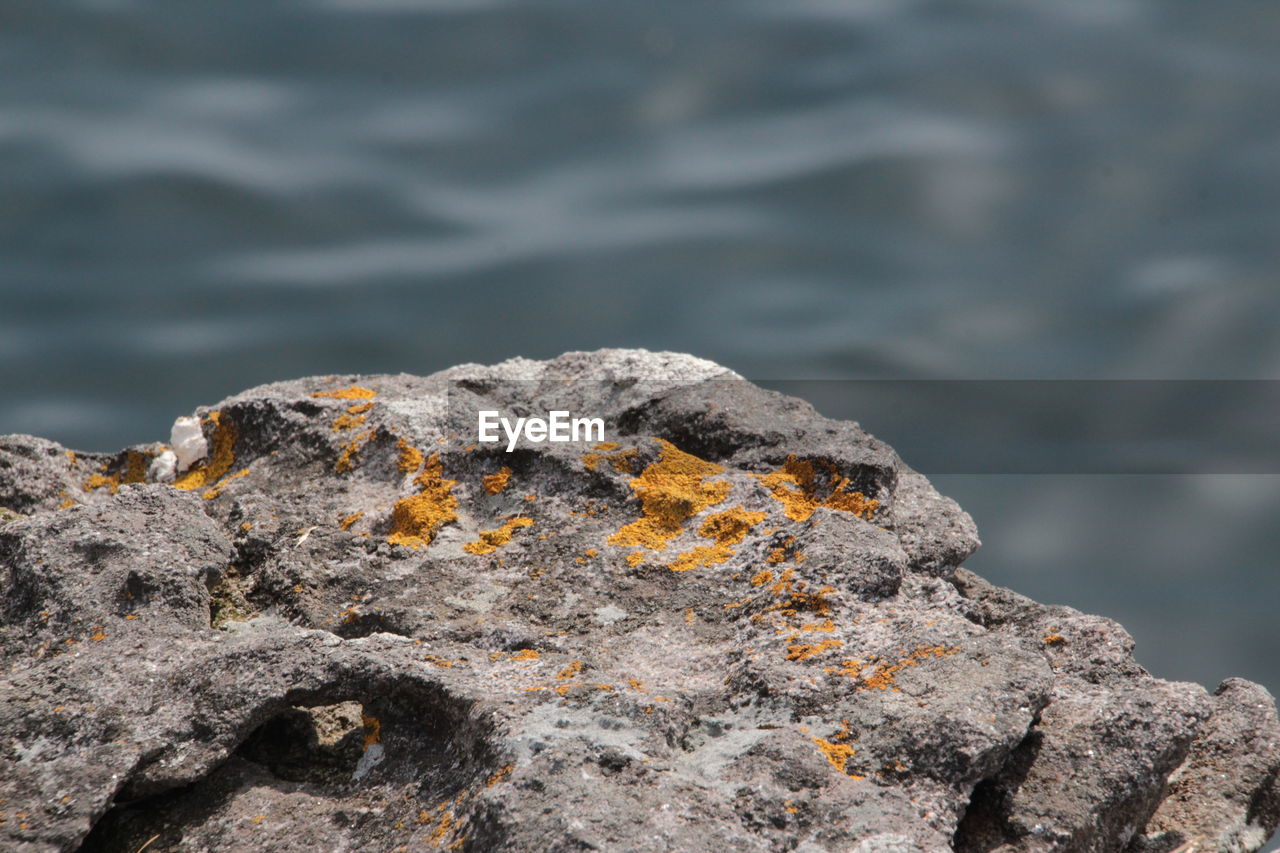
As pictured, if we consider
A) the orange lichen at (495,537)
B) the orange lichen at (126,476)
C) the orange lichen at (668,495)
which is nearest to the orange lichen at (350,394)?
the orange lichen at (126,476)

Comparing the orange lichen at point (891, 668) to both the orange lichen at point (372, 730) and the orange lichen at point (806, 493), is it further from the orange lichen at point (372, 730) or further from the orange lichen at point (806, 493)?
the orange lichen at point (372, 730)

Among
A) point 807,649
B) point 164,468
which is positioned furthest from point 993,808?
point 164,468

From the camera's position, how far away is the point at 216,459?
338 centimetres

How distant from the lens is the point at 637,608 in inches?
105

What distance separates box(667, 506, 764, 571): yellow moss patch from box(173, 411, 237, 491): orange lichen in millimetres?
1294

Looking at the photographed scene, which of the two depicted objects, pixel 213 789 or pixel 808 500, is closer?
pixel 213 789

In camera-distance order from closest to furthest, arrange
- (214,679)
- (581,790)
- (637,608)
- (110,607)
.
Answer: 1. (581,790)
2. (214,679)
3. (110,607)
4. (637,608)

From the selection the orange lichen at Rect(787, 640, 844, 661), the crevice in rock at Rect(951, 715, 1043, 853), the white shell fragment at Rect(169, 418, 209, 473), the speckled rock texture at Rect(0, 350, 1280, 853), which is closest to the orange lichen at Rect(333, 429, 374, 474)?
the speckled rock texture at Rect(0, 350, 1280, 853)

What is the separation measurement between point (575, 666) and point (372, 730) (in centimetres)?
38

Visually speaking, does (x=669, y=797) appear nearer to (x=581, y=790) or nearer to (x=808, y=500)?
(x=581, y=790)

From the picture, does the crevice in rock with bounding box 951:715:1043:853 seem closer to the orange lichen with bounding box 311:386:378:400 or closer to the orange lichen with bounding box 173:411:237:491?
the orange lichen with bounding box 311:386:378:400

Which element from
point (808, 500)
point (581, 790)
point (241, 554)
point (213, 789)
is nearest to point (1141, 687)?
point (808, 500)

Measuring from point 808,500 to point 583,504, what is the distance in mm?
513

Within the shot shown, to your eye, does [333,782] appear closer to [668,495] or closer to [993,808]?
[668,495]
